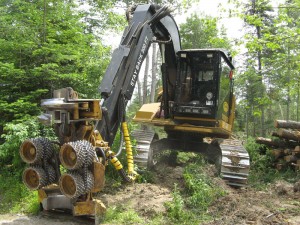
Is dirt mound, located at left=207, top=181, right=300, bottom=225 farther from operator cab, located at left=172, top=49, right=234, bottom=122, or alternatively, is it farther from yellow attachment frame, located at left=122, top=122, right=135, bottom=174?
operator cab, located at left=172, top=49, right=234, bottom=122

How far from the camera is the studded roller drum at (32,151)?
4.79 meters

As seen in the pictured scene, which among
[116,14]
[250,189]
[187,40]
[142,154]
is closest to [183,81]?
[142,154]

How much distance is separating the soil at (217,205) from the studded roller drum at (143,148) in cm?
54

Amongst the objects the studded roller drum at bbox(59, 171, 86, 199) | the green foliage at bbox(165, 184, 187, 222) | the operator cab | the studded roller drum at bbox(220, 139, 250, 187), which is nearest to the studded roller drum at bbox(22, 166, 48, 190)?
the studded roller drum at bbox(59, 171, 86, 199)

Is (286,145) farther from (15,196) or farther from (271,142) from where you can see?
(15,196)

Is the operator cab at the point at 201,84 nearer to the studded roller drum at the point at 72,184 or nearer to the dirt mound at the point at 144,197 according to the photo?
the dirt mound at the point at 144,197

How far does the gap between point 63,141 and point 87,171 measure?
0.77 m

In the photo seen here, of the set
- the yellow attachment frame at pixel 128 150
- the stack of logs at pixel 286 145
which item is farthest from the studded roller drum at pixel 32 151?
the stack of logs at pixel 286 145

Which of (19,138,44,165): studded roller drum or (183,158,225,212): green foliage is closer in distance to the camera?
(19,138,44,165): studded roller drum

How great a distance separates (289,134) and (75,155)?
25.7 ft

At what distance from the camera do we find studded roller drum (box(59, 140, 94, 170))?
4.38 meters

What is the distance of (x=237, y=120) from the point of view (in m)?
27.5

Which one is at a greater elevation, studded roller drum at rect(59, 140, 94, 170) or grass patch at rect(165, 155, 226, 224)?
studded roller drum at rect(59, 140, 94, 170)

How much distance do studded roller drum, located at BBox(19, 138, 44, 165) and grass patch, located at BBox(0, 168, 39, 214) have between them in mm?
1127
